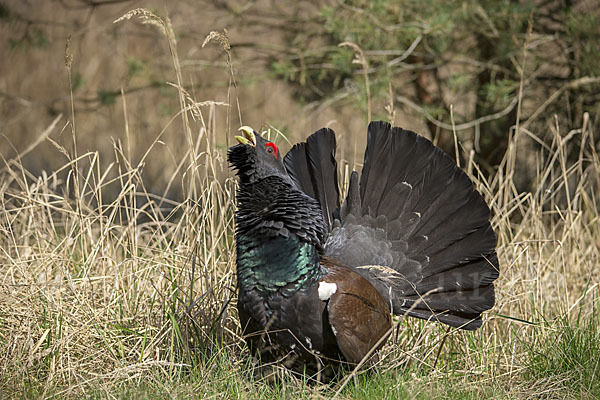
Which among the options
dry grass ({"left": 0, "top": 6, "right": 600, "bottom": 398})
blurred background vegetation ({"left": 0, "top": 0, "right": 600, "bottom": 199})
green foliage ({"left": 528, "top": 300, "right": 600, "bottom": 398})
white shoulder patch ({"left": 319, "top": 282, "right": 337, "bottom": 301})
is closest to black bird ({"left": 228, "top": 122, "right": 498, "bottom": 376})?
Result: white shoulder patch ({"left": 319, "top": 282, "right": 337, "bottom": 301})

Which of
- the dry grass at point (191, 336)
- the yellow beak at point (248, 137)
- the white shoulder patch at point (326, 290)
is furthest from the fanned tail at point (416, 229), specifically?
the yellow beak at point (248, 137)

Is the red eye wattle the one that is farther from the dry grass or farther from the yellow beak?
the dry grass

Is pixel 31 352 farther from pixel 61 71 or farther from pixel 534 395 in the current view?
pixel 61 71

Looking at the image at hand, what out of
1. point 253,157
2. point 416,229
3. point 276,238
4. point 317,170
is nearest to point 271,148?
point 253,157

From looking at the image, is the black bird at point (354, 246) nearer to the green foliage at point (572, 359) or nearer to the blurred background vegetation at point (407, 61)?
the green foliage at point (572, 359)

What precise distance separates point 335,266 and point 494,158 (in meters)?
3.88

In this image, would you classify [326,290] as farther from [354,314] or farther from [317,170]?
[317,170]

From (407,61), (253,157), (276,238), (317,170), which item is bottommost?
(276,238)

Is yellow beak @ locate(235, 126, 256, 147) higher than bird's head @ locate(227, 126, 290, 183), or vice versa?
yellow beak @ locate(235, 126, 256, 147)

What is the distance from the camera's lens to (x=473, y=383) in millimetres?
2855

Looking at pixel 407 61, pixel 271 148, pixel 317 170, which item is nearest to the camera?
pixel 271 148

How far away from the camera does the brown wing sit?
2.76m

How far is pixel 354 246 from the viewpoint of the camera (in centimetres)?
332

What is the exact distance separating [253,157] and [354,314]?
0.80 meters
